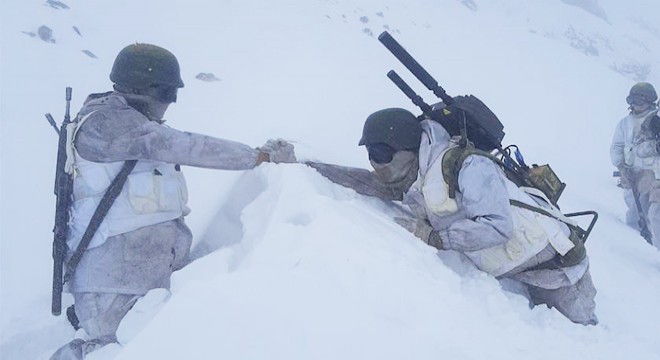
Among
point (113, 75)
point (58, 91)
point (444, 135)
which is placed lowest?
point (58, 91)

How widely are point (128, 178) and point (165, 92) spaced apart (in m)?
0.63

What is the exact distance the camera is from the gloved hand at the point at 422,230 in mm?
3082

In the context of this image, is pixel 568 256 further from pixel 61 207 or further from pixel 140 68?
pixel 61 207

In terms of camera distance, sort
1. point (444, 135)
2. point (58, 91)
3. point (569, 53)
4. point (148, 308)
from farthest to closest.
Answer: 1. point (569, 53)
2. point (58, 91)
3. point (444, 135)
4. point (148, 308)

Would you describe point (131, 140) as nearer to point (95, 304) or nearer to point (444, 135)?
point (95, 304)

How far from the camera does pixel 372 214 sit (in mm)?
3166

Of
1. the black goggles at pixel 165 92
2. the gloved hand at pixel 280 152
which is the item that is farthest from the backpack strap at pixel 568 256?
the black goggles at pixel 165 92

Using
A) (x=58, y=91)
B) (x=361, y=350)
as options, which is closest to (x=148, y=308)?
(x=361, y=350)

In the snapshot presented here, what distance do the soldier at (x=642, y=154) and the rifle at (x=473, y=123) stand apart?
3.91m

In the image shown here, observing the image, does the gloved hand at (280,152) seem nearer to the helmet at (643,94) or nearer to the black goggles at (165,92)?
the black goggles at (165,92)

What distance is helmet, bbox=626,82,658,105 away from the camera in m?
6.39

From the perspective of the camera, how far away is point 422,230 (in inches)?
123

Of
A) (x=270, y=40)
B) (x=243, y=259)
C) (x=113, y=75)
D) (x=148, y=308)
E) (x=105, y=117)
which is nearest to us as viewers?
(x=243, y=259)

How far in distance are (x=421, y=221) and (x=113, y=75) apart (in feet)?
7.43
